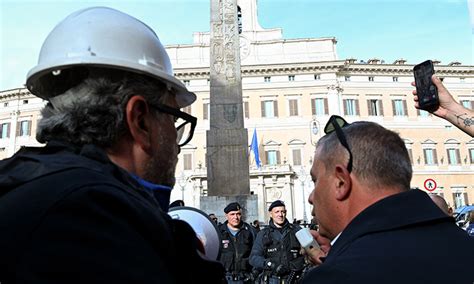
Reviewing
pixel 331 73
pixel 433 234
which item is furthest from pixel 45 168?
pixel 331 73

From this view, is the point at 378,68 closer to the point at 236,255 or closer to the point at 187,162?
the point at 187,162

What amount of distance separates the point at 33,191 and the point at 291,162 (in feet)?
92.9

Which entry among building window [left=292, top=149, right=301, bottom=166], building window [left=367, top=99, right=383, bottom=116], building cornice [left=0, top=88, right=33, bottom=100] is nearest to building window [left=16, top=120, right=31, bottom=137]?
building cornice [left=0, top=88, right=33, bottom=100]

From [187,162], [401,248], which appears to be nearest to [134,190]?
[401,248]

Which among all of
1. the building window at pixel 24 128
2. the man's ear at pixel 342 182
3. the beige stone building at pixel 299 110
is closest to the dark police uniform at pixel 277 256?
the man's ear at pixel 342 182

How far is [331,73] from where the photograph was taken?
30.4 m

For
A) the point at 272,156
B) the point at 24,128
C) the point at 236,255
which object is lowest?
the point at 236,255

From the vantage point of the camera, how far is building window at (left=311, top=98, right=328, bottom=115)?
2952cm

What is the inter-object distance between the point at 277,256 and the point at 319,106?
25.9 meters

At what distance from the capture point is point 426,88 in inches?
84.9

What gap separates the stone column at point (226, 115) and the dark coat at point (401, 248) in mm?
8156

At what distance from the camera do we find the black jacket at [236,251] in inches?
200

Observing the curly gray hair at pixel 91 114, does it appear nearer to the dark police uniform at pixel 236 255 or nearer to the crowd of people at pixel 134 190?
the crowd of people at pixel 134 190

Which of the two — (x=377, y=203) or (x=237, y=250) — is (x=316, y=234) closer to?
(x=377, y=203)
